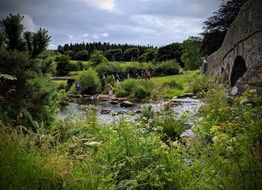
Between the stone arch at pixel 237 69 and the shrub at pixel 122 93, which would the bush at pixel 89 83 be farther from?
the stone arch at pixel 237 69

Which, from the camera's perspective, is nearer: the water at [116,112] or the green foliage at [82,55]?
the water at [116,112]

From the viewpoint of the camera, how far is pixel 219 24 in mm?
33875

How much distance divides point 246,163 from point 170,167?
1.18 m

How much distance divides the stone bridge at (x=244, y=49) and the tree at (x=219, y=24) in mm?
9502

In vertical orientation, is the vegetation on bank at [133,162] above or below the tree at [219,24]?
below

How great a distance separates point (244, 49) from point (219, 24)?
17888 mm

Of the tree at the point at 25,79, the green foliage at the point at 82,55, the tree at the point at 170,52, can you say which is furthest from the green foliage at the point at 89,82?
the green foliage at the point at 82,55

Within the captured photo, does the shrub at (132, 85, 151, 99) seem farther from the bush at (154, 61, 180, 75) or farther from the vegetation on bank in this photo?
the bush at (154, 61, 180, 75)

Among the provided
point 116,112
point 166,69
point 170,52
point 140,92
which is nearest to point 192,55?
point 170,52

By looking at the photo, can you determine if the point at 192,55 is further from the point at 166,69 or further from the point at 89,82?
the point at 89,82

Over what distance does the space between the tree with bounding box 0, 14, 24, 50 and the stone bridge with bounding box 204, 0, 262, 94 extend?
504cm

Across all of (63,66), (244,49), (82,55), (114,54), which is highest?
(244,49)

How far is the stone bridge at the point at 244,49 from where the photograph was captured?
11238mm

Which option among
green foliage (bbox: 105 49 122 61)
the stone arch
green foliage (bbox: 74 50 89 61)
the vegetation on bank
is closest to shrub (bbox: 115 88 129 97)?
the stone arch
